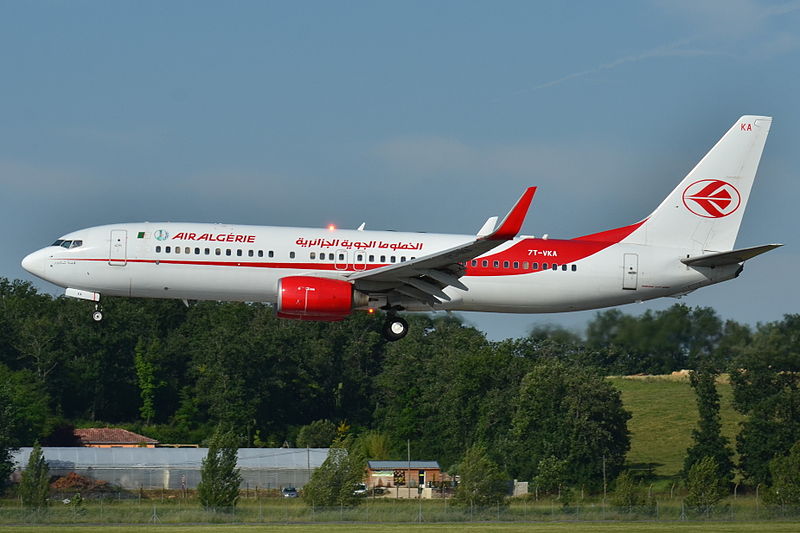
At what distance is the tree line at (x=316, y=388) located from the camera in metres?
90.2

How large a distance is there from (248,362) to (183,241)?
69.3 meters

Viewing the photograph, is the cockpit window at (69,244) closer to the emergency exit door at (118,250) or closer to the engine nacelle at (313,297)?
the emergency exit door at (118,250)

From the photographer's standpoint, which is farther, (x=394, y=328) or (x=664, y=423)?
(x=664, y=423)

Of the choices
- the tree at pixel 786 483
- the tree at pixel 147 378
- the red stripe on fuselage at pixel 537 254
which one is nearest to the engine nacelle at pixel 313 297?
the red stripe on fuselage at pixel 537 254

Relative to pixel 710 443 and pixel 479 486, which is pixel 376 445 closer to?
pixel 710 443

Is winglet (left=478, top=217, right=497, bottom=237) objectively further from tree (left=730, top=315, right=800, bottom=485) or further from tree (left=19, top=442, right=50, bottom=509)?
tree (left=19, top=442, right=50, bottom=509)

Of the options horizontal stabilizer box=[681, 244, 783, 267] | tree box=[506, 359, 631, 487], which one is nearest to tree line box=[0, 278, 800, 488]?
tree box=[506, 359, 631, 487]

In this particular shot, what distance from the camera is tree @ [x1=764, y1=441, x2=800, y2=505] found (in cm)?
6488

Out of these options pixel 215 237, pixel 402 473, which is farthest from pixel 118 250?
pixel 402 473

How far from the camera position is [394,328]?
47562 millimetres

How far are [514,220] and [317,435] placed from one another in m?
70.0

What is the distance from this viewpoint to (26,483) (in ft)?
215

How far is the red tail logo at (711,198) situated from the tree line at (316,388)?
30.5 m

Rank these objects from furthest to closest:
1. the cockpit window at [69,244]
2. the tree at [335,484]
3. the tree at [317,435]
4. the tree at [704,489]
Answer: the tree at [317,435], the tree at [704,489], the tree at [335,484], the cockpit window at [69,244]
